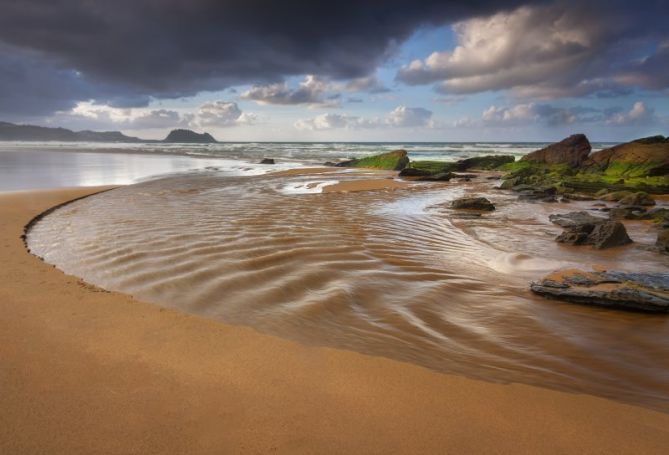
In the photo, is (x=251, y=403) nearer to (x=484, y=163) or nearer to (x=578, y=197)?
(x=578, y=197)

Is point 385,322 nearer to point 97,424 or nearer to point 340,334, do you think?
point 340,334

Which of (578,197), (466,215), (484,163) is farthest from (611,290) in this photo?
(484,163)

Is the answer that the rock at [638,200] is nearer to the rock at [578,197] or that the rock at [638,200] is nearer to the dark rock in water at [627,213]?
the rock at [578,197]

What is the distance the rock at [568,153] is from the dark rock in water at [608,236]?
697 inches

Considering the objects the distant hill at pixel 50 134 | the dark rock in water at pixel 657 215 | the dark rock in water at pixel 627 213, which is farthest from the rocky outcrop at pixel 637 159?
the distant hill at pixel 50 134

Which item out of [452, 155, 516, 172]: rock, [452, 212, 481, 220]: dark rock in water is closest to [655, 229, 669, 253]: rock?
[452, 212, 481, 220]: dark rock in water

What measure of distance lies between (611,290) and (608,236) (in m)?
3.02

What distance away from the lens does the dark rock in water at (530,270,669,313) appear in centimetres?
352

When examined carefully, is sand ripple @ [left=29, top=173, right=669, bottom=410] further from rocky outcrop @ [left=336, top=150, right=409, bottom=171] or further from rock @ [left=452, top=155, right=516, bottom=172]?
rock @ [left=452, top=155, right=516, bottom=172]

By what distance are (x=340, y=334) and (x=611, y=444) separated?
5.58ft

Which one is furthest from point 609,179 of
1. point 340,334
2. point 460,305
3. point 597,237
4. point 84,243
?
point 84,243

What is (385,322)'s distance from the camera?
317cm

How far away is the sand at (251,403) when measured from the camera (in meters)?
1.71

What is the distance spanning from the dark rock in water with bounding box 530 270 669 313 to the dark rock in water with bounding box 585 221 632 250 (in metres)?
2.05
